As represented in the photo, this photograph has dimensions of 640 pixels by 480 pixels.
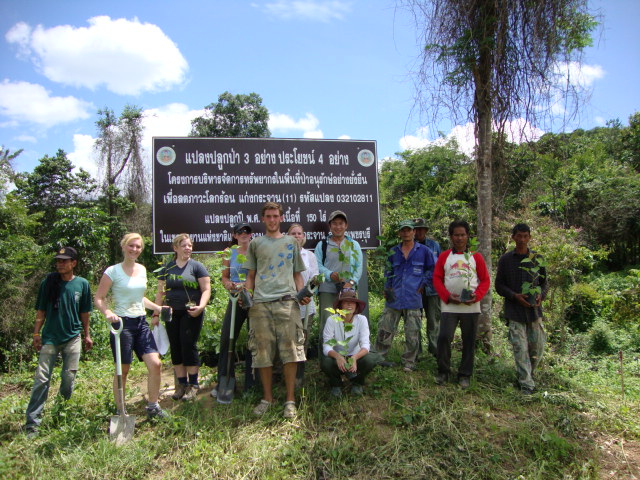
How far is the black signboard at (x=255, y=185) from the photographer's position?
543 centimetres

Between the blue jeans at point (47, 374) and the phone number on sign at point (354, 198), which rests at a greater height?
the phone number on sign at point (354, 198)

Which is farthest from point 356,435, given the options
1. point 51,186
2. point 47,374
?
point 51,186

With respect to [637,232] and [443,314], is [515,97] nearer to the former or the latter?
[443,314]

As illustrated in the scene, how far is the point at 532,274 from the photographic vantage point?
15.1 ft

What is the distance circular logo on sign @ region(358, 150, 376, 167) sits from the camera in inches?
233

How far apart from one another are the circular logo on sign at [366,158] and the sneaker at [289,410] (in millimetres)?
3245

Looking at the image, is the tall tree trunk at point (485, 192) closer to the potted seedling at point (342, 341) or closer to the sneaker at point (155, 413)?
the potted seedling at point (342, 341)

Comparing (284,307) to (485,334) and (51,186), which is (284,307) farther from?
(51,186)

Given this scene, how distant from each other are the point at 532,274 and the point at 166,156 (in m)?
4.44

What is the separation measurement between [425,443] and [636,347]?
6253 mm

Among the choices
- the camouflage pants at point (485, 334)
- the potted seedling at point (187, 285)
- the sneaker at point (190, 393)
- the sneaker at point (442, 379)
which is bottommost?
the sneaker at point (190, 393)

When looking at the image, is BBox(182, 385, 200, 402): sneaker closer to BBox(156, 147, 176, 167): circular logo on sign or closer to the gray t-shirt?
the gray t-shirt

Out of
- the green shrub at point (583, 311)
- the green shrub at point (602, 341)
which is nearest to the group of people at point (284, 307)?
the green shrub at point (602, 341)

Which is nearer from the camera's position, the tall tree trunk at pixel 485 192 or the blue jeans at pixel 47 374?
the blue jeans at pixel 47 374
